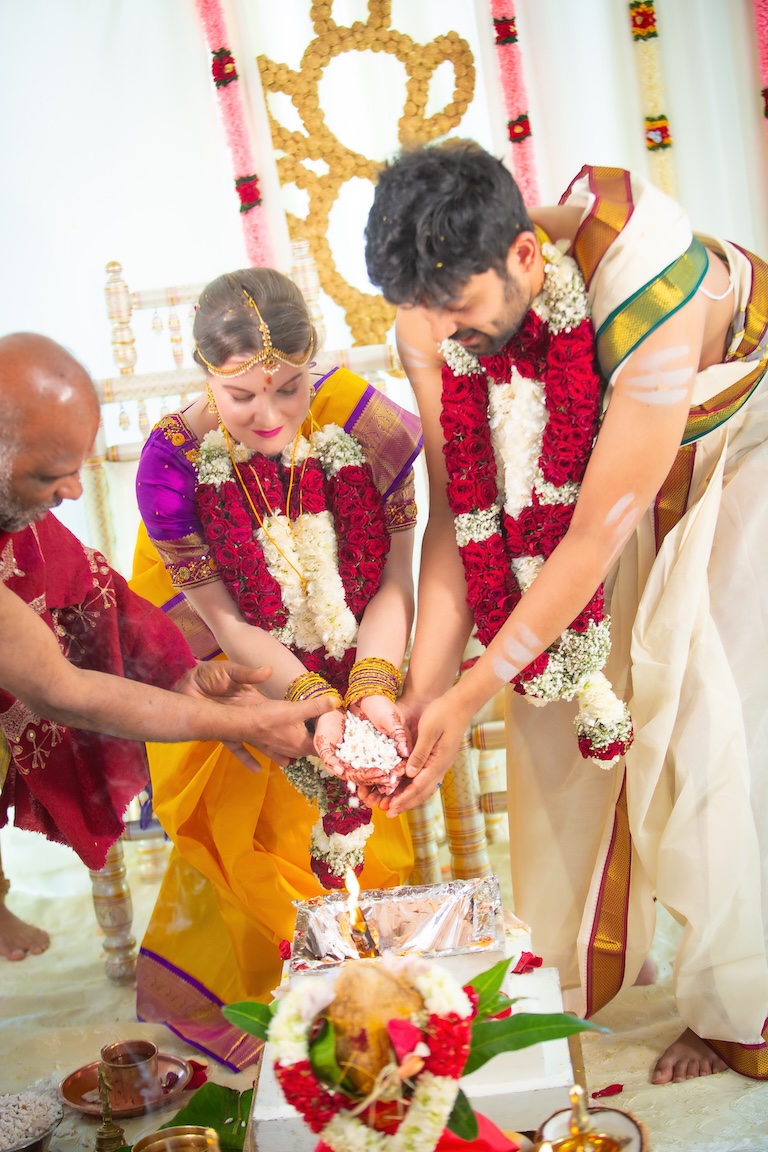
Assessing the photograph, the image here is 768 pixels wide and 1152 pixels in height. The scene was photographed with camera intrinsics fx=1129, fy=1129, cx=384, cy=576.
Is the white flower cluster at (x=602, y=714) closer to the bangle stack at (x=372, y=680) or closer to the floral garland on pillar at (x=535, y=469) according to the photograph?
the floral garland on pillar at (x=535, y=469)

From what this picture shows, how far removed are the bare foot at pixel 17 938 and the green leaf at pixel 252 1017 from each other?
4.03ft

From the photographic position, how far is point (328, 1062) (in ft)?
3.74

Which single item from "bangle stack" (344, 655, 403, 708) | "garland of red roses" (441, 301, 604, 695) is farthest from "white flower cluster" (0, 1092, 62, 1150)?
"garland of red roses" (441, 301, 604, 695)

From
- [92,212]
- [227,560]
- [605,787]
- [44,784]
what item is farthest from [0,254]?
[605,787]

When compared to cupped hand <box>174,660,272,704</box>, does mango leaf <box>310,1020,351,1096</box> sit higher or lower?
lower

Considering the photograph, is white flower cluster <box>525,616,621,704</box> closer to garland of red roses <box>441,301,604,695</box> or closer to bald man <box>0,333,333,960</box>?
garland of red roses <box>441,301,604,695</box>

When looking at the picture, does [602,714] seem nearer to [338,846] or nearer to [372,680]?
[372,680]

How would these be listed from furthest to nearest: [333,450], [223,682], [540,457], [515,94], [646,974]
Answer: [646,974], [515,94], [333,450], [223,682], [540,457]

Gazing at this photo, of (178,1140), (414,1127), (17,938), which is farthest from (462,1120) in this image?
(17,938)

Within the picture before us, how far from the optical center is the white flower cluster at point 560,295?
170 cm

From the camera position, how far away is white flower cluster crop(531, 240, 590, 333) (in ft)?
5.57

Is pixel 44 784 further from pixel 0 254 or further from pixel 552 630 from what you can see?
pixel 0 254

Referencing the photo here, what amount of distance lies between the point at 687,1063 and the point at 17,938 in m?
1.34

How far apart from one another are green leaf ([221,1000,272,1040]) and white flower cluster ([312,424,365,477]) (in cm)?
98
